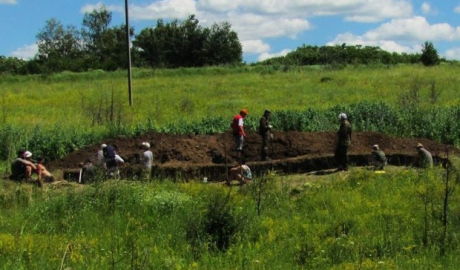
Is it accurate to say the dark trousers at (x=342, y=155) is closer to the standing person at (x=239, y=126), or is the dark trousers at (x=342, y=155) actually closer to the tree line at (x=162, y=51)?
the standing person at (x=239, y=126)

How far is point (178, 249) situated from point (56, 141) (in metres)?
12.0

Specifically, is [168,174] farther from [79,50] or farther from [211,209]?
[79,50]

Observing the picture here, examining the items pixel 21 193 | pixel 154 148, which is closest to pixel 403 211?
pixel 21 193

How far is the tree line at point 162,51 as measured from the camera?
6766cm

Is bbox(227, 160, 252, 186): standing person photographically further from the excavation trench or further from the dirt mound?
the dirt mound

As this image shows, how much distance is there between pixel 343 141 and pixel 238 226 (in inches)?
302

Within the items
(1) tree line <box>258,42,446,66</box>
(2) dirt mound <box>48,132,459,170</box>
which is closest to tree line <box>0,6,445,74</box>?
(1) tree line <box>258,42,446,66</box>

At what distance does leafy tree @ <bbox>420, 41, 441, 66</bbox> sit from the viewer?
194 feet

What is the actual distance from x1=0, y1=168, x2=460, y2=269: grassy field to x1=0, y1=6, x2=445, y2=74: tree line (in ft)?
168

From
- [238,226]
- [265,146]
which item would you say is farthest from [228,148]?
[238,226]

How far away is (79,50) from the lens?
98.1 metres

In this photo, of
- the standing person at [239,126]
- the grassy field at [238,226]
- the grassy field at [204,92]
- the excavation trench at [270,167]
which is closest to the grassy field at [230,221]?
the grassy field at [238,226]

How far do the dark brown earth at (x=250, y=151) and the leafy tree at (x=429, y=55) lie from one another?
40.4 metres

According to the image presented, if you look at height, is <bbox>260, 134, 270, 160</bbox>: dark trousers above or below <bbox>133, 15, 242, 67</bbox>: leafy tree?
below
